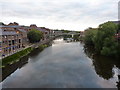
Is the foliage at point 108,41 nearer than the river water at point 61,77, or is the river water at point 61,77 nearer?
the river water at point 61,77

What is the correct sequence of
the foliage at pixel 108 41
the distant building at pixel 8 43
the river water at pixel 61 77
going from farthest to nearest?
the distant building at pixel 8 43
the foliage at pixel 108 41
the river water at pixel 61 77

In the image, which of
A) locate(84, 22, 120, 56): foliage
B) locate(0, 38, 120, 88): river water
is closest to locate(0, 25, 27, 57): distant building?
locate(0, 38, 120, 88): river water

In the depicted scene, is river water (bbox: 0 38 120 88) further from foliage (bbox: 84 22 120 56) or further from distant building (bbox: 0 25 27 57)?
distant building (bbox: 0 25 27 57)

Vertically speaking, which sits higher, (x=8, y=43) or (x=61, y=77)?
(x=8, y=43)

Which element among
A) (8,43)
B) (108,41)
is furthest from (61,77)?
(8,43)

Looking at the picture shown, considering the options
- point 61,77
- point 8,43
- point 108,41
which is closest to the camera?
point 61,77

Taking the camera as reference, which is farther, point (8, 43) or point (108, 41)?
point (8, 43)

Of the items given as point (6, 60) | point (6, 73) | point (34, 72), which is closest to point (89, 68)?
point (34, 72)

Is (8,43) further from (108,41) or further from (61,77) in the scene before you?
(108,41)

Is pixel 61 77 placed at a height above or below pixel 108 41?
below

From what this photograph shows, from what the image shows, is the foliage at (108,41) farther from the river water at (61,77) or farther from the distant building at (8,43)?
the distant building at (8,43)

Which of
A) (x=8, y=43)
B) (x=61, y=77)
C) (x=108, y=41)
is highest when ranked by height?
(x=108, y=41)

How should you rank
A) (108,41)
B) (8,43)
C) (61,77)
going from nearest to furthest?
(61,77) → (108,41) → (8,43)

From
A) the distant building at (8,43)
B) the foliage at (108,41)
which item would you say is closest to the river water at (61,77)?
the foliage at (108,41)
